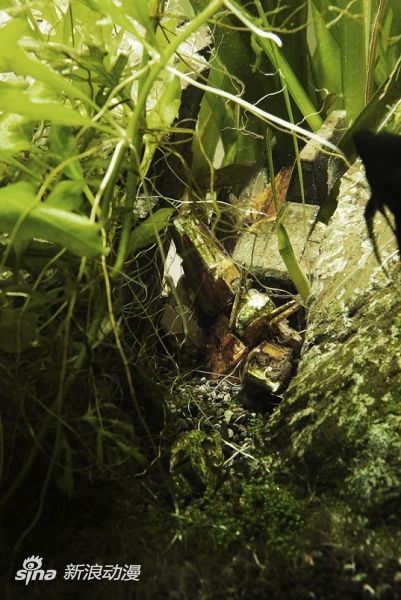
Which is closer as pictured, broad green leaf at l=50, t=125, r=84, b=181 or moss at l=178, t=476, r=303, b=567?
moss at l=178, t=476, r=303, b=567

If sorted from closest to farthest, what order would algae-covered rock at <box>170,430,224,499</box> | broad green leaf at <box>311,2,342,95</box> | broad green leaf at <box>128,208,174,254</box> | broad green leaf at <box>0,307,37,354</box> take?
broad green leaf at <box>0,307,37,354</box>, algae-covered rock at <box>170,430,224,499</box>, broad green leaf at <box>128,208,174,254</box>, broad green leaf at <box>311,2,342,95</box>

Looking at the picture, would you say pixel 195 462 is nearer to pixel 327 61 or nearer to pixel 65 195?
pixel 65 195

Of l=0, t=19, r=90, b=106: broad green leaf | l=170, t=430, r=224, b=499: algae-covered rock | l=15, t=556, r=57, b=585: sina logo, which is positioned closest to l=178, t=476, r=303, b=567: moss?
l=170, t=430, r=224, b=499: algae-covered rock

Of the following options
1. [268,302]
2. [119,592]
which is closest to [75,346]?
[119,592]

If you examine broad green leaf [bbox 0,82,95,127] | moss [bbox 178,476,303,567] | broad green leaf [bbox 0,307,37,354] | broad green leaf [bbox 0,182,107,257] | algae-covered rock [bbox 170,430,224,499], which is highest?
broad green leaf [bbox 0,82,95,127]

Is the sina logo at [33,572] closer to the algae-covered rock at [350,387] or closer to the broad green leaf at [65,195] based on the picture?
the algae-covered rock at [350,387]

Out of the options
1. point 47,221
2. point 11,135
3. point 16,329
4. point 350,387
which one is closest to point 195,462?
point 350,387

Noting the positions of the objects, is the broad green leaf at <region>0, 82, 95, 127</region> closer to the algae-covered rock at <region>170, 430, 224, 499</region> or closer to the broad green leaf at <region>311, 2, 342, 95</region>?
the algae-covered rock at <region>170, 430, 224, 499</region>

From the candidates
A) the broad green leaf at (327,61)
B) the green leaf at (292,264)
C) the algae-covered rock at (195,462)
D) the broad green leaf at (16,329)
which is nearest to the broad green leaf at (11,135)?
the broad green leaf at (16,329)
